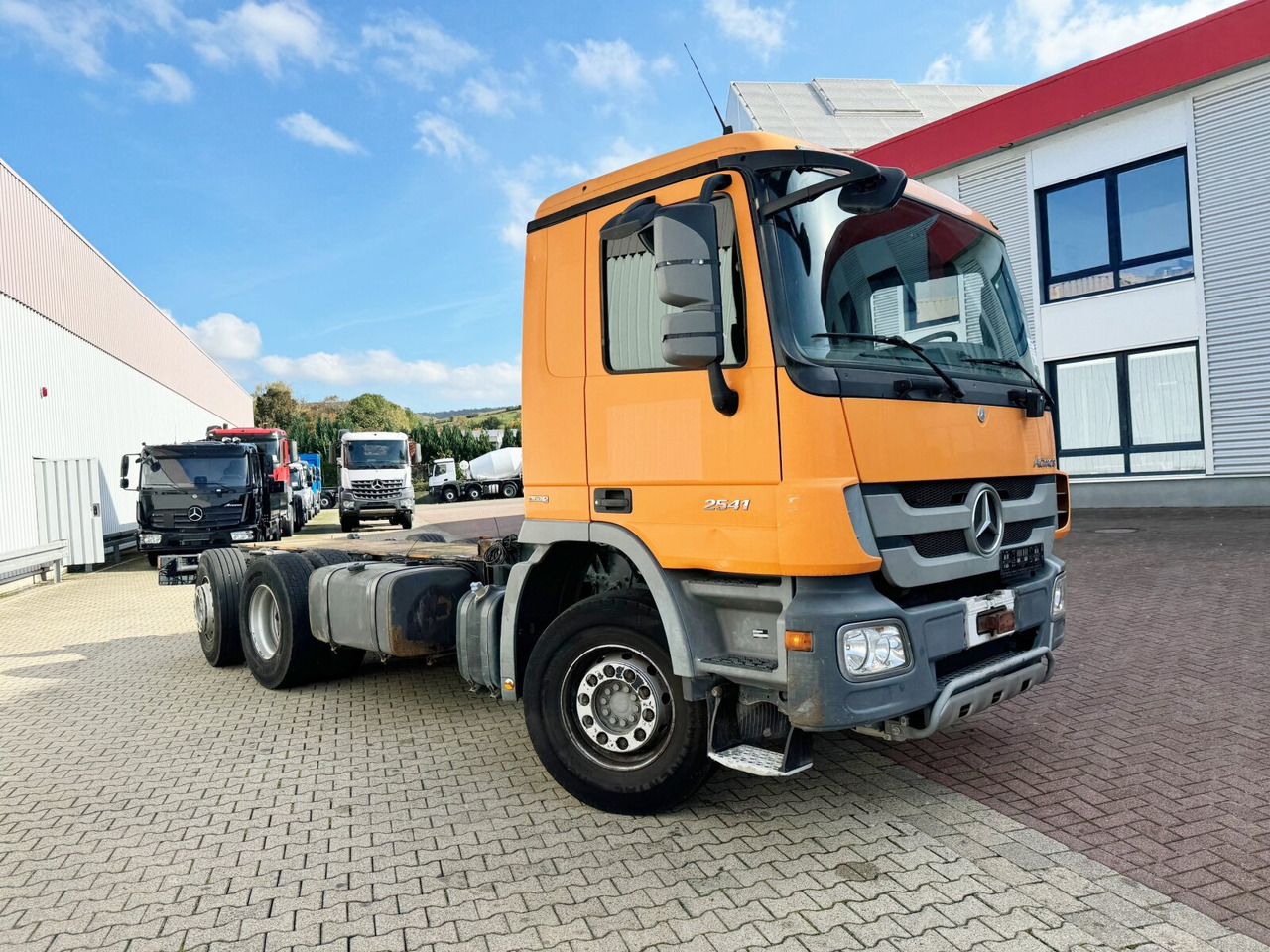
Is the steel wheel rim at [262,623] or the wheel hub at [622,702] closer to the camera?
the wheel hub at [622,702]

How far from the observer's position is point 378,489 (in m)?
24.9

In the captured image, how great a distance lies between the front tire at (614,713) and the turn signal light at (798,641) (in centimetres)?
65

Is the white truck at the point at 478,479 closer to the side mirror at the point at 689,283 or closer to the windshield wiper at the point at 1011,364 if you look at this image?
the windshield wiper at the point at 1011,364

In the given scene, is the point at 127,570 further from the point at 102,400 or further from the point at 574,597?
the point at 574,597

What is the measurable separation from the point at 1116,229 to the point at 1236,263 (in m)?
2.10

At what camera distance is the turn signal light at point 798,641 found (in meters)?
3.14

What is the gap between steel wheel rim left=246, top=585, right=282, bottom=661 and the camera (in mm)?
6703

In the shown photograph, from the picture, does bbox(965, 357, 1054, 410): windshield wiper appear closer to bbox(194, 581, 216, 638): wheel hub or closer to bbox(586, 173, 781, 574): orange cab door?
bbox(586, 173, 781, 574): orange cab door

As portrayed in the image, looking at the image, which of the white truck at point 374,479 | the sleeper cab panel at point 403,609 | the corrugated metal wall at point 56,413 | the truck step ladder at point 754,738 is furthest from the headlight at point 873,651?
the white truck at point 374,479

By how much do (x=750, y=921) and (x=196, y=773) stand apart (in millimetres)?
3286

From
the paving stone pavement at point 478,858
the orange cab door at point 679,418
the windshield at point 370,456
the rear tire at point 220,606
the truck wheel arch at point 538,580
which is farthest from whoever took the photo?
the windshield at point 370,456

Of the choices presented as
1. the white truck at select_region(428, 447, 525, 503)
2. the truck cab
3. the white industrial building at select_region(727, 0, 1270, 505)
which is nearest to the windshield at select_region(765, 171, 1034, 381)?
the white industrial building at select_region(727, 0, 1270, 505)

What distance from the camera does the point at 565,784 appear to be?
3.99m

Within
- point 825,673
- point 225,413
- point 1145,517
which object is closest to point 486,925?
point 825,673
